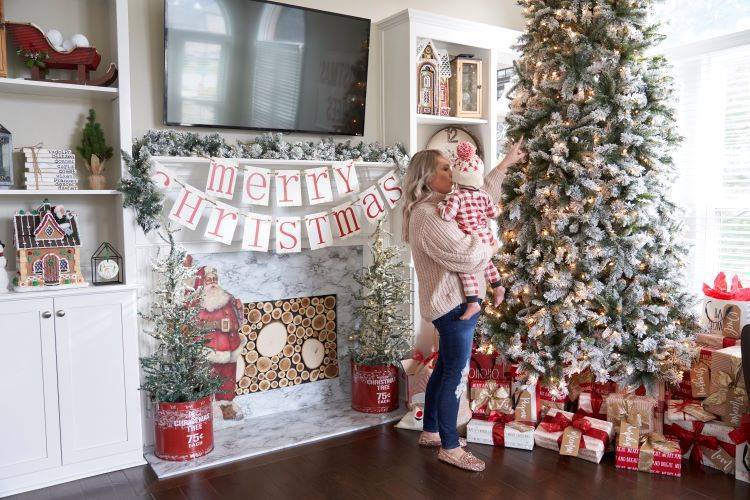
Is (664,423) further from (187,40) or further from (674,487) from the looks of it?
(187,40)

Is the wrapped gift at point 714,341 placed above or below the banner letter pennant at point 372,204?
below

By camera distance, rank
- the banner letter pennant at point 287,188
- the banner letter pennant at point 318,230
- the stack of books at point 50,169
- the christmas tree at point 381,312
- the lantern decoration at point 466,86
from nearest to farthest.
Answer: the stack of books at point 50,169, the banner letter pennant at point 287,188, the banner letter pennant at point 318,230, the christmas tree at point 381,312, the lantern decoration at point 466,86

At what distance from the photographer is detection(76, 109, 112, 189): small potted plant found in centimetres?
300

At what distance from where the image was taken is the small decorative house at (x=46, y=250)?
110 inches

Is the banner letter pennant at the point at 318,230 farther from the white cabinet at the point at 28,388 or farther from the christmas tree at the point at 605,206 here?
the white cabinet at the point at 28,388

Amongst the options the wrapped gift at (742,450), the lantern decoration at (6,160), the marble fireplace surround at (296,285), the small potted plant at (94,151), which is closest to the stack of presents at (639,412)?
the wrapped gift at (742,450)

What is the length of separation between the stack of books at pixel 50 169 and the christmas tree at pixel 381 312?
1648 mm

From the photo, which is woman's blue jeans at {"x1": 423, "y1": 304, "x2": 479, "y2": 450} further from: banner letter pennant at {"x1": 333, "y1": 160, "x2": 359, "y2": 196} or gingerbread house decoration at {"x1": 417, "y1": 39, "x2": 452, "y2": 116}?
gingerbread house decoration at {"x1": 417, "y1": 39, "x2": 452, "y2": 116}

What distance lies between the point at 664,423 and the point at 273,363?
2.19 m

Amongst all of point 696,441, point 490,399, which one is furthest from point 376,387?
point 696,441

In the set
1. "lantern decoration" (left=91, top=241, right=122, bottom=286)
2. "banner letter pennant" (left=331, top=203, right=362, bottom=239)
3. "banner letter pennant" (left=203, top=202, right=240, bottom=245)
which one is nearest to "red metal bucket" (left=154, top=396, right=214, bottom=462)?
"lantern decoration" (left=91, top=241, right=122, bottom=286)

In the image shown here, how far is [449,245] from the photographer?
279 centimetres

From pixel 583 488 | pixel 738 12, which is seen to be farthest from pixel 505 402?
pixel 738 12

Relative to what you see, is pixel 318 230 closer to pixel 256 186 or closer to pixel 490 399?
pixel 256 186
